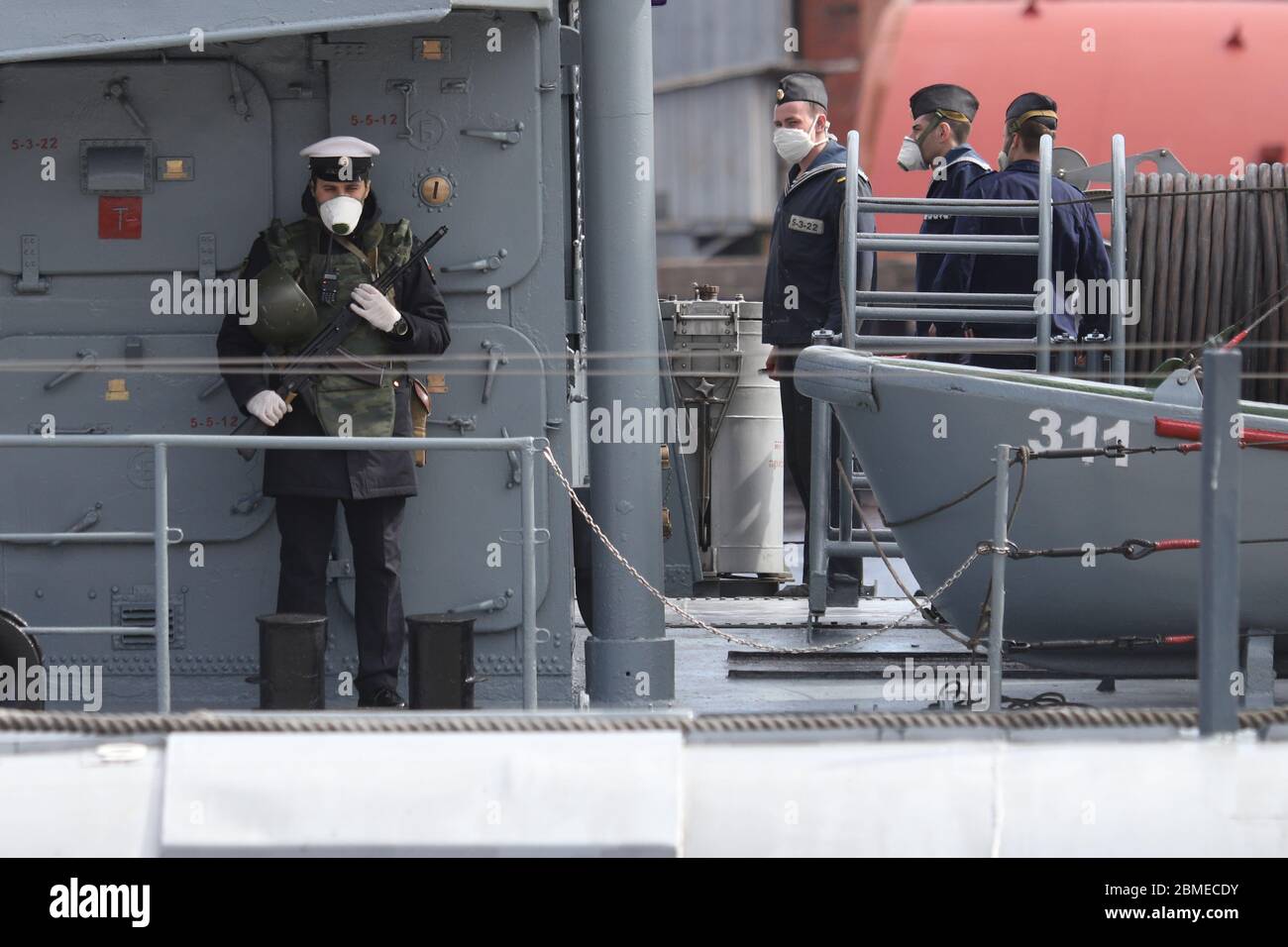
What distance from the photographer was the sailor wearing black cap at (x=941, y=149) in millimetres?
7711

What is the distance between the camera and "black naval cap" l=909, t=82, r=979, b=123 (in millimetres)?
7789

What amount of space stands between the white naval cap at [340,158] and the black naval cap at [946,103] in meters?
2.70

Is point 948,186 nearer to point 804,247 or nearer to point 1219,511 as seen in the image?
point 804,247

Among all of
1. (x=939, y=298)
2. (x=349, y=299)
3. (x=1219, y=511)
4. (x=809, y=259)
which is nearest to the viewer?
(x=1219, y=511)

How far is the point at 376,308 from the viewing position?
591 centimetres

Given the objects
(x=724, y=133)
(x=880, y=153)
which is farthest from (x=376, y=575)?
(x=724, y=133)

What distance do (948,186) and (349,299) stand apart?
277cm

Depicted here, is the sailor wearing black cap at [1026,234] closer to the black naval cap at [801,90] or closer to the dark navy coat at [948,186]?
the dark navy coat at [948,186]

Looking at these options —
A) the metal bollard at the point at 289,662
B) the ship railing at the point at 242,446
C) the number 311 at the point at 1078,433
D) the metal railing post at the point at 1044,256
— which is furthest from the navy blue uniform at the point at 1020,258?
the metal bollard at the point at 289,662

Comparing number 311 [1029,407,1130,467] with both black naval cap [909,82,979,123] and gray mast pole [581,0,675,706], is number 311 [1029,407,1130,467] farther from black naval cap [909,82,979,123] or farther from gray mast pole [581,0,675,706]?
black naval cap [909,82,979,123]

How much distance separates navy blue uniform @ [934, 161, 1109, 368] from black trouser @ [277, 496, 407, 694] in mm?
2466

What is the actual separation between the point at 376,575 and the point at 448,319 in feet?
2.82

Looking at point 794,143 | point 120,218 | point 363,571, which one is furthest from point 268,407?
point 794,143
